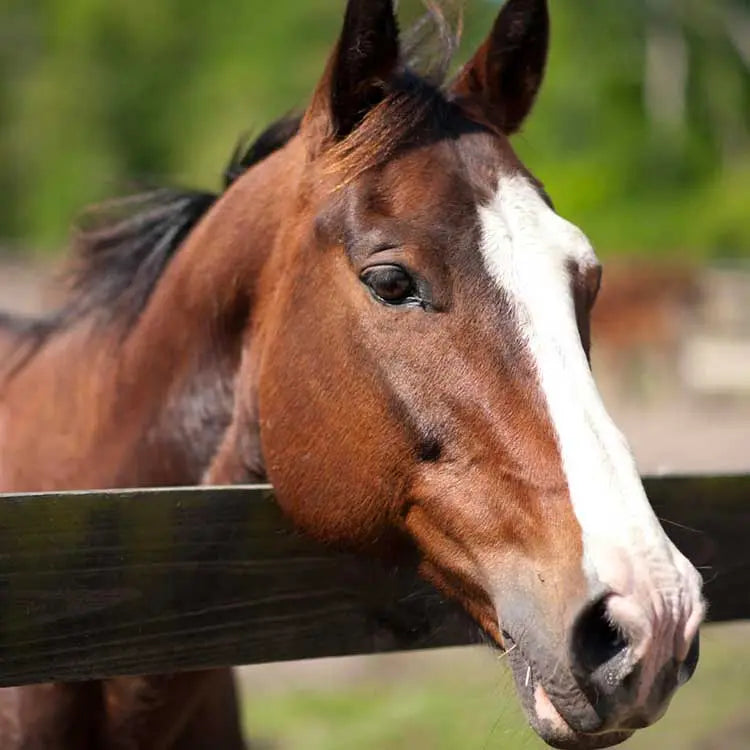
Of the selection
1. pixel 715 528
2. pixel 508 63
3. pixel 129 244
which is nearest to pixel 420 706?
pixel 715 528

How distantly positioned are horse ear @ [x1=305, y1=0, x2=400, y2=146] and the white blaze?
0.37 metres

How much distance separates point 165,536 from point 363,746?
3418mm

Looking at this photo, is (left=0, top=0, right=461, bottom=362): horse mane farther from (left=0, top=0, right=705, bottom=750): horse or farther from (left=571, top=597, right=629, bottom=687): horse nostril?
(left=571, top=597, right=629, bottom=687): horse nostril

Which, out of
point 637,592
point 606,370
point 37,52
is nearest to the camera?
point 637,592

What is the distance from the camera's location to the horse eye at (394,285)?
236 cm

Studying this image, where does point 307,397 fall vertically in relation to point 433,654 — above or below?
above

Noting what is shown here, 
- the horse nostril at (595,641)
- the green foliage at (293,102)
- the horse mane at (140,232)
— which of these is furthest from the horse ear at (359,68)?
the green foliage at (293,102)

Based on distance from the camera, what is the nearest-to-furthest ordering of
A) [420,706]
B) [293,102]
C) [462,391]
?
[462,391] → [420,706] → [293,102]

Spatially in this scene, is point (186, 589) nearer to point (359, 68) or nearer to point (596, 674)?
point (596, 674)

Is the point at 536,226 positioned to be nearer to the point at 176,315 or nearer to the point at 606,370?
the point at 176,315

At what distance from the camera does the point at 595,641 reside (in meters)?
1.98

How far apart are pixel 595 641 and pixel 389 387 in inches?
25.5

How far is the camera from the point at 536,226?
2371mm

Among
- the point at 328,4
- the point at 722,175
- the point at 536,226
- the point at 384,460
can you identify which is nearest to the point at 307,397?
the point at 384,460
